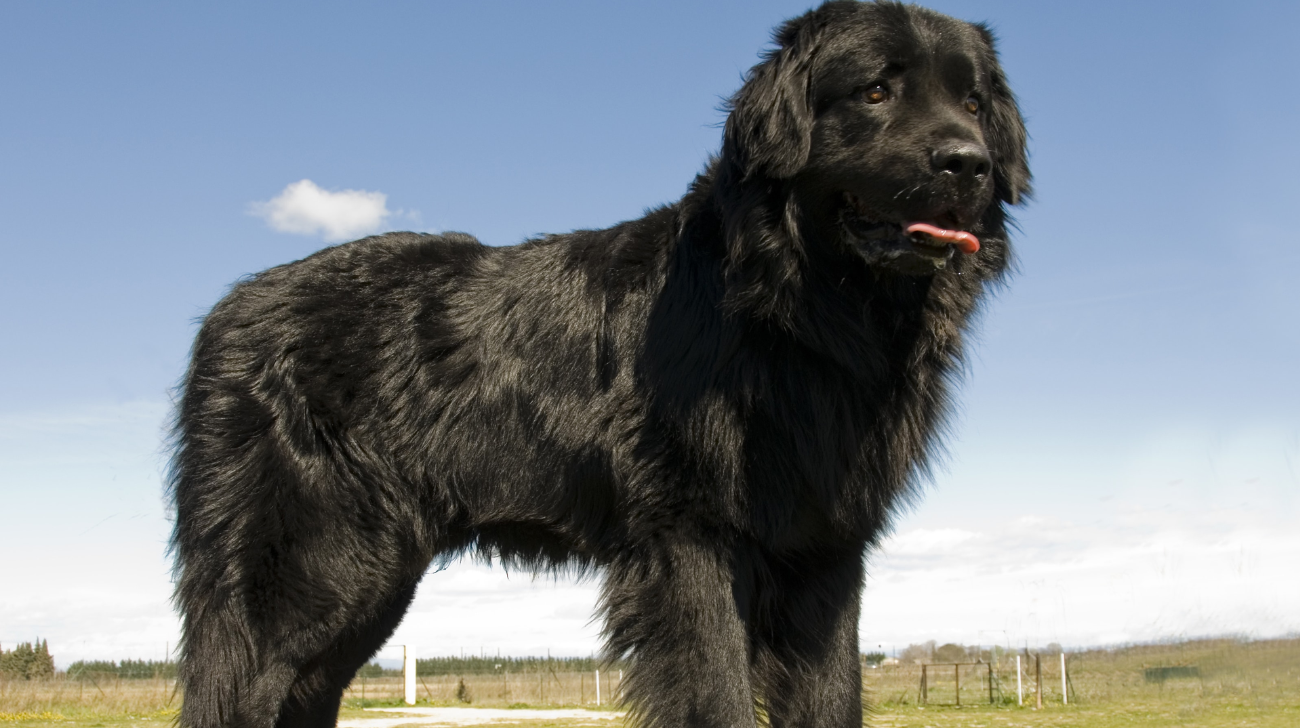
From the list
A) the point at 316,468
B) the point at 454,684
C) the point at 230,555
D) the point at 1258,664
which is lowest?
the point at 454,684

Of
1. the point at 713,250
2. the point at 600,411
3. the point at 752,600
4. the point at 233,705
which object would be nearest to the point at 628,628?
the point at 752,600

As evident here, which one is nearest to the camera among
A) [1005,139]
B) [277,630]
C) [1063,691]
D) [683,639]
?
[683,639]

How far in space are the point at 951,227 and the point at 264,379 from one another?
2.78m

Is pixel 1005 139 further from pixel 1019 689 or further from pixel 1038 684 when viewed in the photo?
pixel 1019 689

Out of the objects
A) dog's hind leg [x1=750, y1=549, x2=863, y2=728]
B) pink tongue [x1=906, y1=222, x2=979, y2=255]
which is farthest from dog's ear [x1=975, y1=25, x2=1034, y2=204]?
dog's hind leg [x1=750, y1=549, x2=863, y2=728]

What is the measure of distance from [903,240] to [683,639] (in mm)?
1458

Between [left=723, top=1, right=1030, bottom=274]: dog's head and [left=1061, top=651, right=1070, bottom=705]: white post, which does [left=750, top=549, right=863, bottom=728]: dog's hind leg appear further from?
[left=1061, top=651, right=1070, bottom=705]: white post

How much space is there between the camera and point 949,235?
299 centimetres

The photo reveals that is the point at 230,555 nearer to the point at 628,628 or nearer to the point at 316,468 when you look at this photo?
the point at 316,468

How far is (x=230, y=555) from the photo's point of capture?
12.5ft

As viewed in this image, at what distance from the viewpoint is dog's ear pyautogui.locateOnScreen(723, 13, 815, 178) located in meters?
3.19

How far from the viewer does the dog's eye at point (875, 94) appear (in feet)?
10.5

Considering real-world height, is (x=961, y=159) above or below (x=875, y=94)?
below

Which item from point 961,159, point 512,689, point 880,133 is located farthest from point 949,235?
point 512,689
